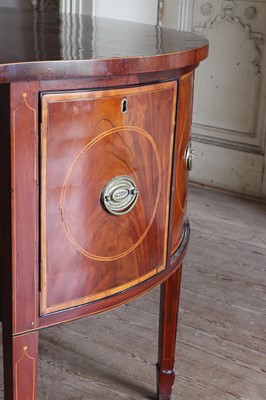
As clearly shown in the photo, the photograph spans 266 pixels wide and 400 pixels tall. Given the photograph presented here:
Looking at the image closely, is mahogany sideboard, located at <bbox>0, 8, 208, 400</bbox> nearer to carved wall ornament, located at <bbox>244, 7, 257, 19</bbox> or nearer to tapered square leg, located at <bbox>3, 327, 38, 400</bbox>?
tapered square leg, located at <bbox>3, 327, 38, 400</bbox>

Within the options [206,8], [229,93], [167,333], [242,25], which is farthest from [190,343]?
[206,8]

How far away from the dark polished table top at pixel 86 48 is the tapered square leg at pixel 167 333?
0.48 m

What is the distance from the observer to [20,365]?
1.04m

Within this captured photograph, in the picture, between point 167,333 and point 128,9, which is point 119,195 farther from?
point 128,9

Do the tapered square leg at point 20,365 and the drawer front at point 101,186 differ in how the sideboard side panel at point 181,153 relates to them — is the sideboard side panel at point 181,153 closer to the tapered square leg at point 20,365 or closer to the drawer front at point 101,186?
the drawer front at point 101,186

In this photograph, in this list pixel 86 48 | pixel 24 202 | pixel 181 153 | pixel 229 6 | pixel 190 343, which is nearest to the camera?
pixel 24 202

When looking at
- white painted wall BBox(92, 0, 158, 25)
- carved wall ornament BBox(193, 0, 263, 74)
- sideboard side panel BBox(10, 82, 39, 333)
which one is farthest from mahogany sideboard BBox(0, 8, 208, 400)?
carved wall ornament BBox(193, 0, 263, 74)

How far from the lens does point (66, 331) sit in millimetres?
1839

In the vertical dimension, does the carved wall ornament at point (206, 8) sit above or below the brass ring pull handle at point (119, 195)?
above

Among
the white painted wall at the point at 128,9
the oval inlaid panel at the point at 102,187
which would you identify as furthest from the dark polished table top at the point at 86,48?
the white painted wall at the point at 128,9

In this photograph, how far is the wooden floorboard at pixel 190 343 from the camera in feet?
5.29

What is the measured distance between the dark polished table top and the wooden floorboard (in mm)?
798

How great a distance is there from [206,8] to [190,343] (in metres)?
1.58

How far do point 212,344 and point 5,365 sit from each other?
2.79 feet
